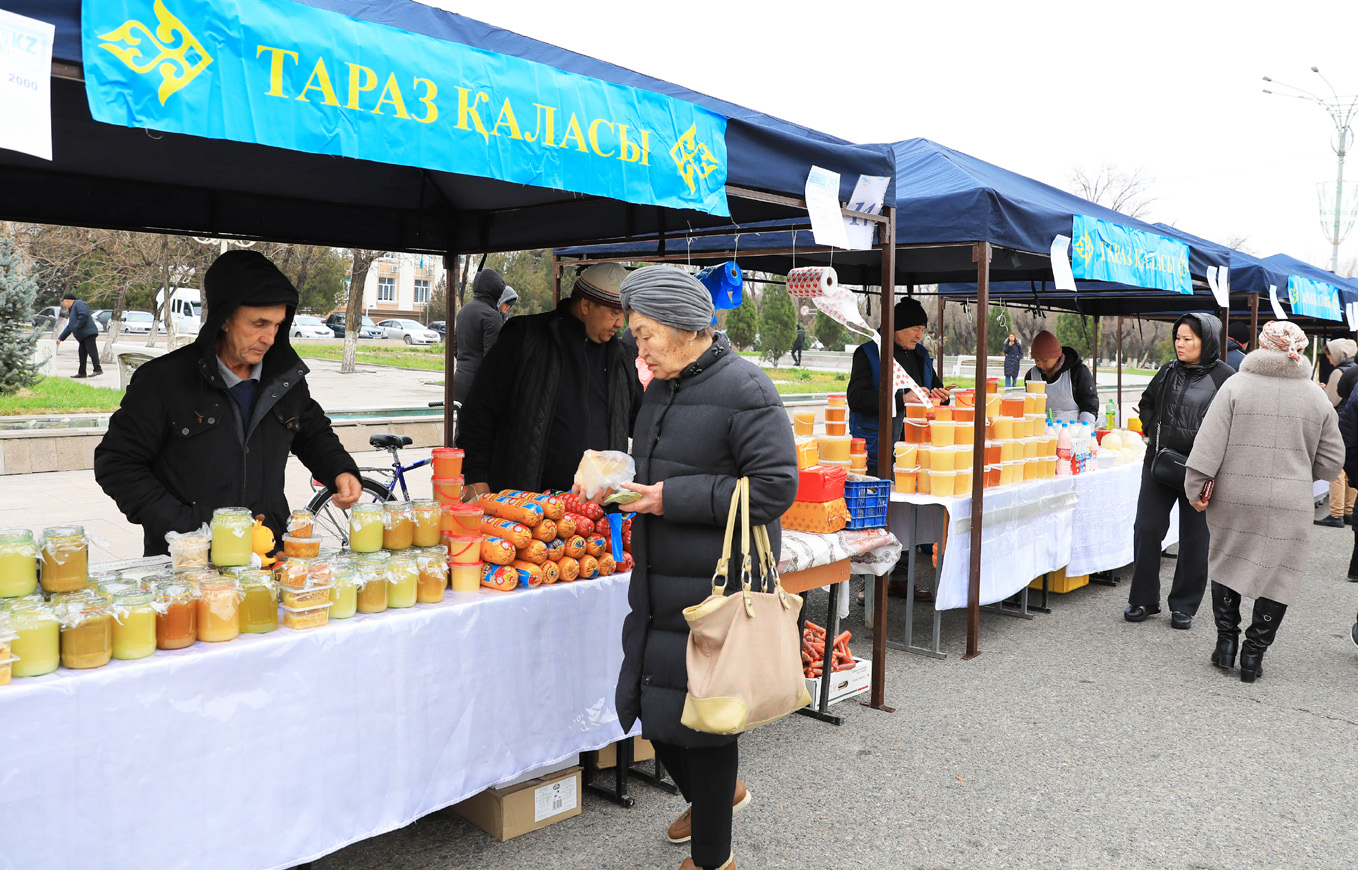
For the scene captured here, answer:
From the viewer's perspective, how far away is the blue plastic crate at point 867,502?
444 cm

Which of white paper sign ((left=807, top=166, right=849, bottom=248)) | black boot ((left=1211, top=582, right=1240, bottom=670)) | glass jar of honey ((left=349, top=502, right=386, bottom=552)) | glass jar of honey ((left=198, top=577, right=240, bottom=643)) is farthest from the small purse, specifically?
glass jar of honey ((left=198, top=577, right=240, bottom=643))

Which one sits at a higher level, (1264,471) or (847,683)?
(1264,471)

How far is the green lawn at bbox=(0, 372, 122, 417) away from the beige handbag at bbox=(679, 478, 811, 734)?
11.5 m

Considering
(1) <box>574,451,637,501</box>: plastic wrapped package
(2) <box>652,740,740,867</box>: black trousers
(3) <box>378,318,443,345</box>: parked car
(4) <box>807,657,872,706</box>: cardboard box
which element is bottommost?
(4) <box>807,657,872,706</box>: cardboard box

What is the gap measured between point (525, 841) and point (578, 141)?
2.34m

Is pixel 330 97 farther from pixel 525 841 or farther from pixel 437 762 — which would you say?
pixel 525 841

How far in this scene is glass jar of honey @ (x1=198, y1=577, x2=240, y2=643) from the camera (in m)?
2.36

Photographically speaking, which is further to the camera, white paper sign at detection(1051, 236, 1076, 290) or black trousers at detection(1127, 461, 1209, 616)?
black trousers at detection(1127, 461, 1209, 616)

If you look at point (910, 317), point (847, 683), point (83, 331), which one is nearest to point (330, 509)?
point (847, 683)

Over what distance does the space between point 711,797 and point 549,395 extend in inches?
65.6

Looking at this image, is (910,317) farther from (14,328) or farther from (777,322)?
(777,322)

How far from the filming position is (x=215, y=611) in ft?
7.74

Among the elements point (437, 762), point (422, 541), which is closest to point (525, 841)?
point (437, 762)

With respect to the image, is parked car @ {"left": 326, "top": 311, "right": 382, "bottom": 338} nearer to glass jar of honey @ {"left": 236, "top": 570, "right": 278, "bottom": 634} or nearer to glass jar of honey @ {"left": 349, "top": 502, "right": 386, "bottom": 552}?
glass jar of honey @ {"left": 349, "top": 502, "right": 386, "bottom": 552}
